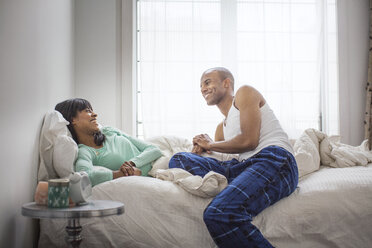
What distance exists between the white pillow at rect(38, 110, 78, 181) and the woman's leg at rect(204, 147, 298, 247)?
0.77 meters

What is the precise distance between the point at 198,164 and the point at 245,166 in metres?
0.29

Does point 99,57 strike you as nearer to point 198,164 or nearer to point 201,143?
point 201,143

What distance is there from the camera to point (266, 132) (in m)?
2.01

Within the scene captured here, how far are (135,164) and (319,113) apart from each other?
6.63ft

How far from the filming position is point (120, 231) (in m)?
1.81

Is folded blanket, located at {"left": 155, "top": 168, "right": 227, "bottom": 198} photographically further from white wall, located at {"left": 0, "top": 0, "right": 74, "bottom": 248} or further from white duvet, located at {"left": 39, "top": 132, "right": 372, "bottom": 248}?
white wall, located at {"left": 0, "top": 0, "right": 74, "bottom": 248}

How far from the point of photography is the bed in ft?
5.88

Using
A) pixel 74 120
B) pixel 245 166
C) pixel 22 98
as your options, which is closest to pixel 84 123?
pixel 74 120

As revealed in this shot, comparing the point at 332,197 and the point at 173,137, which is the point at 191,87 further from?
the point at 332,197

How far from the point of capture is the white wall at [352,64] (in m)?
3.56

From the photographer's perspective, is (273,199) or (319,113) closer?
(273,199)

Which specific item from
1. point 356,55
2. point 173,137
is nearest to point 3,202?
point 173,137

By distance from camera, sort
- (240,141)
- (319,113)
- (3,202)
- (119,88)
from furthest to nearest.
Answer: (319,113) → (119,88) → (240,141) → (3,202)

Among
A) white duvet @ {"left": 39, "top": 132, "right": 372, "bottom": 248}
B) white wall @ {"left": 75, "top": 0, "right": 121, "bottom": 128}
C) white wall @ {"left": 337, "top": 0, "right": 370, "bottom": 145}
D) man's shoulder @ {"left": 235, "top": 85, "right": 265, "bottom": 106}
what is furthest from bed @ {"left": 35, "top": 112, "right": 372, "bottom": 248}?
white wall @ {"left": 337, "top": 0, "right": 370, "bottom": 145}
